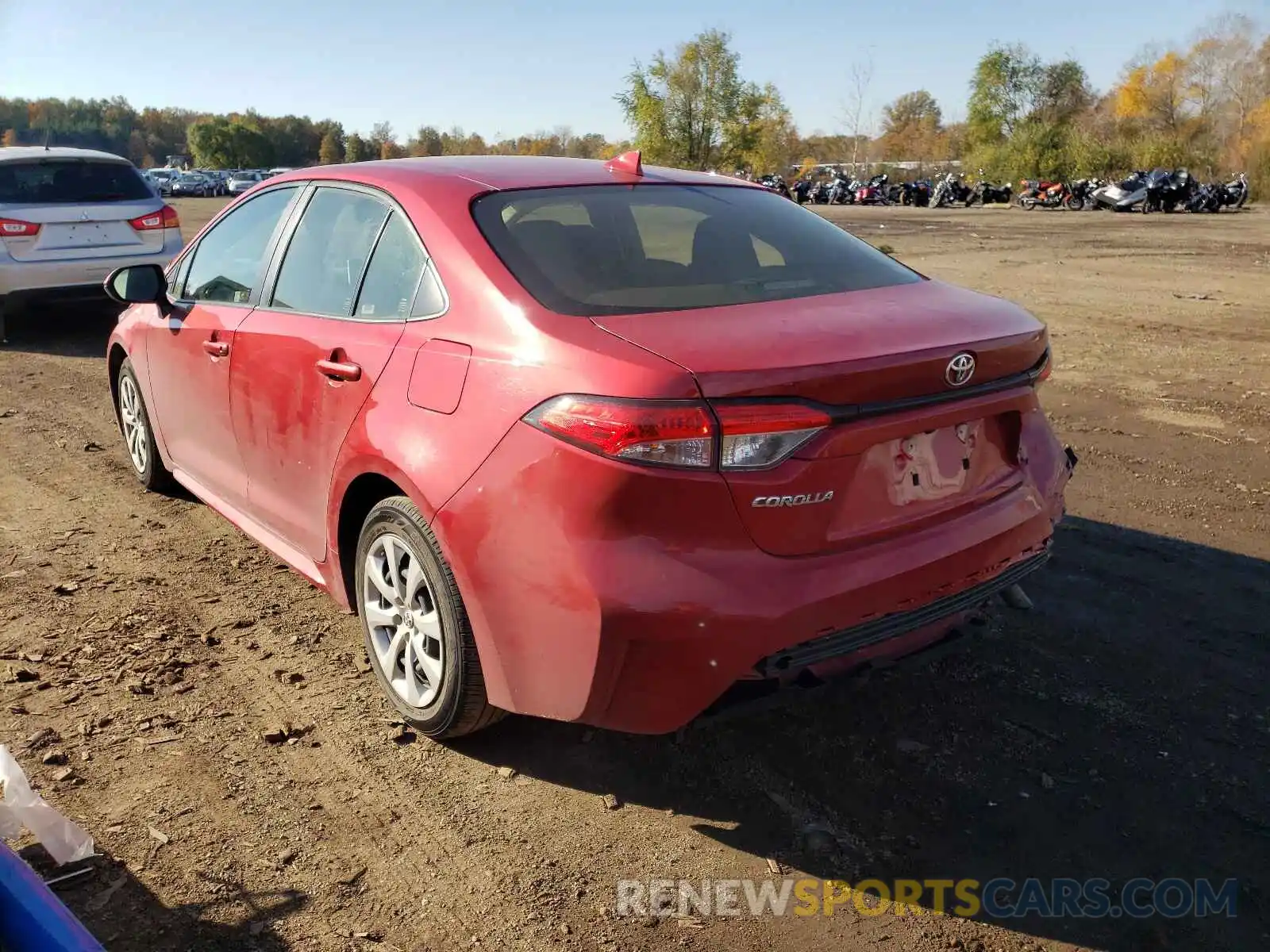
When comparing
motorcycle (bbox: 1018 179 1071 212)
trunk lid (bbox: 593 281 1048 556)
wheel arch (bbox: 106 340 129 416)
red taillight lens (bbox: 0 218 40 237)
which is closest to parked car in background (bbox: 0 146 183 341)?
red taillight lens (bbox: 0 218 40 237)

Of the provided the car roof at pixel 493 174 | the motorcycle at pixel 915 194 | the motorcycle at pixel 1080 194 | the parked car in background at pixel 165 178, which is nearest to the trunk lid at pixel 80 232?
the car roof at pixel 493 174

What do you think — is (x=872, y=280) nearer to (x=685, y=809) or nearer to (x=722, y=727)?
(x=722, y=727)

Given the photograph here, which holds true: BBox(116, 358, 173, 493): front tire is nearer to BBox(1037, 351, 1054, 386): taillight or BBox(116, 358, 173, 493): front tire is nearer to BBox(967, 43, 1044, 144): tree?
BBox(1037, 351, 1054, 386): taillight

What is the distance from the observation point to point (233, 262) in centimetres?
421

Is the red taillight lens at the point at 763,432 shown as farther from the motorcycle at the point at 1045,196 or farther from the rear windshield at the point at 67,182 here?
the motorcycle at the point at 1045,196

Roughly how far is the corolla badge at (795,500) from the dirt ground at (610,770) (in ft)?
1.85

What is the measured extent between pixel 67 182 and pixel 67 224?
18.2 inches

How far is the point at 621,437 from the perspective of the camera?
239 centimetres

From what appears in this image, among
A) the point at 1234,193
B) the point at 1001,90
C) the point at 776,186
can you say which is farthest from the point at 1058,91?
the point at 776,186

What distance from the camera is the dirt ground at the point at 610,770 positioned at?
8.04 feet

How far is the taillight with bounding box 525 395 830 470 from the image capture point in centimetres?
236

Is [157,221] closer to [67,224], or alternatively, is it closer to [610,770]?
[67,224]

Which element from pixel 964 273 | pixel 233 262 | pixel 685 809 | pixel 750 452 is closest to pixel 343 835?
pixel 685 809

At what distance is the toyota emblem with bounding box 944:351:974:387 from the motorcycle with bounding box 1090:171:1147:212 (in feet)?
124
